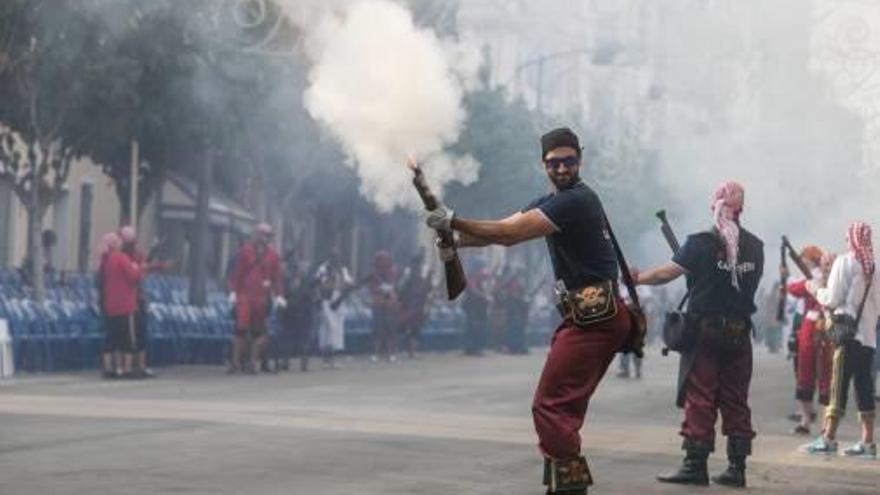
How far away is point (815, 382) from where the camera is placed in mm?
20078

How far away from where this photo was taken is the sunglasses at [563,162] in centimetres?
1115

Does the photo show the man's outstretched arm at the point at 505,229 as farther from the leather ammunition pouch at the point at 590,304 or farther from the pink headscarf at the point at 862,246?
the pink headscarf at the point at 862,246

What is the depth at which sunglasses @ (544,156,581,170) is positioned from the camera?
1115 cm

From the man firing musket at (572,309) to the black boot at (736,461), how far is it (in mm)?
3958

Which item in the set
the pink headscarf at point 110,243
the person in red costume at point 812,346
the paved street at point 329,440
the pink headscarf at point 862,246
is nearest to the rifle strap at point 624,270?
the paved street at point 329,440

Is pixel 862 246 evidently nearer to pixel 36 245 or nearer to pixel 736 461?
pixel 736 461

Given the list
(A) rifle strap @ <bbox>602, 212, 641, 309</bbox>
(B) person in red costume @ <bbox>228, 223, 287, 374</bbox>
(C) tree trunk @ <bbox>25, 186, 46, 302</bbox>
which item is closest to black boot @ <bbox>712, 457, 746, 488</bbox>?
(A) rifle strap @ <bbox>602, 212, 641, 309</bbox>

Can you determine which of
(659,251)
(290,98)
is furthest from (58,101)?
(659,251)

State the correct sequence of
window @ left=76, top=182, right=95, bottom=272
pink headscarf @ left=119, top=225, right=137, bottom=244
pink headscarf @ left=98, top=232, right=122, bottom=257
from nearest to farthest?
1. pink headscarf @ left=98, top=232, right=122, bottom=257
2. pink headscarf @ left=119, top=225, right=137, bottom=244
3. window @ left=76, top=182, right=95, bottom=272

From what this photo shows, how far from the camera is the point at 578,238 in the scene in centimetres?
1114

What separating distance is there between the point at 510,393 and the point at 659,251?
33435mm

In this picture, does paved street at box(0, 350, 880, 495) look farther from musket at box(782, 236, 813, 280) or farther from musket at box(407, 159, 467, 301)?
musket at box(407, 159, 467, 301)

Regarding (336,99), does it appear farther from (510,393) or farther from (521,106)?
(521,106)

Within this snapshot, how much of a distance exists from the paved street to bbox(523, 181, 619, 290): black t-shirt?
267 centimetres
